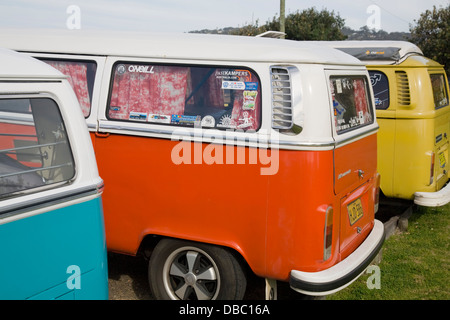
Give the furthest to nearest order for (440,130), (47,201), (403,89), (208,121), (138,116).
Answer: (440,130), (403,89), (138,116), (208,121), (47,201)

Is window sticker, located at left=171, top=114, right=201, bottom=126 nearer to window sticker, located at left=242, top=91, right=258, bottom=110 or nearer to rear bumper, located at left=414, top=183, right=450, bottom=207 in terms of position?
window sticker, located at left=242, top=91, right=258, bottom=110

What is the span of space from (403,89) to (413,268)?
2.28 m

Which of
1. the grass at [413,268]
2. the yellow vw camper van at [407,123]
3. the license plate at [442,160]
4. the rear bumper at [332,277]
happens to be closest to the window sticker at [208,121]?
the rear bumper at [332,277]

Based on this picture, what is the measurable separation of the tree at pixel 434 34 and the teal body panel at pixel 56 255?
23.1 m

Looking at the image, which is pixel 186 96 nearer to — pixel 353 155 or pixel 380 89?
pixel 353 155

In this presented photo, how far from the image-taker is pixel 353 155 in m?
4.26

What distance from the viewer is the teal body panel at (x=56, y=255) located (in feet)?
7.94

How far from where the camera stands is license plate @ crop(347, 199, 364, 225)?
14.0ft

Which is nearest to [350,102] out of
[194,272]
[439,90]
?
[194,272]

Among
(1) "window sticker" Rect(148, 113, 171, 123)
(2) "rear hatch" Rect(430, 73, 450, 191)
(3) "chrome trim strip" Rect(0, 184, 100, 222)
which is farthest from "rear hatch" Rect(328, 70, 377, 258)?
(2) "rear hatch" Rect(430, 73, 450, 191)

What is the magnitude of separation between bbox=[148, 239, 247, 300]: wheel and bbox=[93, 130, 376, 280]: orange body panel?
13 cm

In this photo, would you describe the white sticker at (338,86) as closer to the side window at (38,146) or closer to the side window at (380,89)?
the side window at (38,146)

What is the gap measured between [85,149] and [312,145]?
162 centimetres
